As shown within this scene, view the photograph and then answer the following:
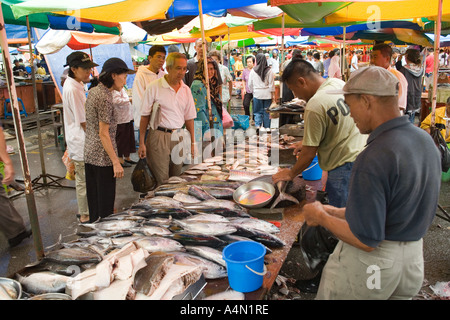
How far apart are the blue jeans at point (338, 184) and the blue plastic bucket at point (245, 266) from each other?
1.54 m

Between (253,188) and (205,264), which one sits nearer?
(205,264)

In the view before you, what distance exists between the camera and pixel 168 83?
444 cm

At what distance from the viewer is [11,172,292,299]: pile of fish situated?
1890 mm

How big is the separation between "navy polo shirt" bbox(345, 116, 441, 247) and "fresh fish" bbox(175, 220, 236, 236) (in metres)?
1.00

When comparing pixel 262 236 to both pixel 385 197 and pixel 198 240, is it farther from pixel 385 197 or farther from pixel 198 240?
pixel 385 197

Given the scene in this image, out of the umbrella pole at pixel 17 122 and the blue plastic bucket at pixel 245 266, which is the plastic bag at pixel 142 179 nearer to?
the umbrella pole at pixel 17 122

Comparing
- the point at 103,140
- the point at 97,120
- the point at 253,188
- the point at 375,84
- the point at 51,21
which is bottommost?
the point at 253,188

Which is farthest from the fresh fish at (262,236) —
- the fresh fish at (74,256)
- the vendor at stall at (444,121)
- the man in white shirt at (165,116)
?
the vendor at stall at (444,121)

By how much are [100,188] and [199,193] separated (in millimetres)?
1481

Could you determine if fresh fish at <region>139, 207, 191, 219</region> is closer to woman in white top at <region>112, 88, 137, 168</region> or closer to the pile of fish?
the pile of fish

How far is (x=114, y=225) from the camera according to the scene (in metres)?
2.68

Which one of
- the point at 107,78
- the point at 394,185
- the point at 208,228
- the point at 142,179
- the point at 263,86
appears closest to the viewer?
the point at 394,185

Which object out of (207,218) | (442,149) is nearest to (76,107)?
(207,218)

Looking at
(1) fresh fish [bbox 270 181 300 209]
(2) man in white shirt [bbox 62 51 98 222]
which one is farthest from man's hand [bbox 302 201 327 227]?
(2) man in white shirt [bbox 62 51 98 222]
